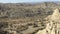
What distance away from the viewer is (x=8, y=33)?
29.2m

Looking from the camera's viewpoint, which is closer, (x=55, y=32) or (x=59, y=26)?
(x=55, y=32)

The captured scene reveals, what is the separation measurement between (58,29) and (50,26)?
1802 millimetres

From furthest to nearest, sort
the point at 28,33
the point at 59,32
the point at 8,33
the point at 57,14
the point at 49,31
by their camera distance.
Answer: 1. the point at 57,14
2. the point at 8,33
3. the point at 28,33
4. the point at 49,31
5. the point at 59,32

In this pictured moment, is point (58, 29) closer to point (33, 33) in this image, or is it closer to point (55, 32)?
point (55, 32)

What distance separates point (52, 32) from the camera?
20594 millimetres

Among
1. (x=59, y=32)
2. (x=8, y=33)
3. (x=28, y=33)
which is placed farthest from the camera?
(x=8, y=33)

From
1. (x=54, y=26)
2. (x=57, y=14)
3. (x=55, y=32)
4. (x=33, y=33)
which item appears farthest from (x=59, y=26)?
(x=57, y=14)

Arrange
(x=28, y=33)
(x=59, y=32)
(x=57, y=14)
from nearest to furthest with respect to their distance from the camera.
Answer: (x=59, y=32) → (x=28, y=33) → (x=57, y=14)

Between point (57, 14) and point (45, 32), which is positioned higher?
point (57, 14)

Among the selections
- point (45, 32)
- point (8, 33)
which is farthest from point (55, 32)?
point (8, 33)

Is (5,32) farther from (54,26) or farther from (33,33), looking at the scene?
(54,26)

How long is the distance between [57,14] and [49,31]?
10.5m

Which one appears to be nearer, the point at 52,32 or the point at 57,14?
the point at 52,32

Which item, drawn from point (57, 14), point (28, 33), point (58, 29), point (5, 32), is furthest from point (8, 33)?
point (58, 29)
